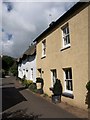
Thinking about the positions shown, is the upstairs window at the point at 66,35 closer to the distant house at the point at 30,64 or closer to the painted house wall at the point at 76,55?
the painted house wall at the point at 76,55

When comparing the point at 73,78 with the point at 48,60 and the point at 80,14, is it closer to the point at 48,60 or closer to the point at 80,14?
the point at 80,14

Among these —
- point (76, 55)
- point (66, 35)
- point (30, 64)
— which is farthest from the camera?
point (30, 64)

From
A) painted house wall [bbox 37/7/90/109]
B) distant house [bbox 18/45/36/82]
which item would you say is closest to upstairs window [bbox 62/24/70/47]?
painted house wall [bbox 37/7/90/109]

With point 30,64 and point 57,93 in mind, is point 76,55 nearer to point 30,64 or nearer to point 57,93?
point 57,93

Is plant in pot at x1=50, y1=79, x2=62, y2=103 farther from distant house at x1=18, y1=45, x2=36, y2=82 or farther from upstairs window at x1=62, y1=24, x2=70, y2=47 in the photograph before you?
distant house at x1=18, y1=45, x2=36, y2=82

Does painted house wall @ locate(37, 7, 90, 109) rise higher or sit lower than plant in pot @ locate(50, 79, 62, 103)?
higher

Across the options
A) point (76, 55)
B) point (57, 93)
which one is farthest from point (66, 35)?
point (57, 93)

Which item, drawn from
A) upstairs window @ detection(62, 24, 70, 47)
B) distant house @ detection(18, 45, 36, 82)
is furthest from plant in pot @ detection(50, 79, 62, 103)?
distant house @ detection(18, 45, 36, 82)

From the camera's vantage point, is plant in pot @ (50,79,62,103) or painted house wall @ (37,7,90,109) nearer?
painted house wall @ (37,7,90,109)

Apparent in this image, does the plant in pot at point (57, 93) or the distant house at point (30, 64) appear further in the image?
the distant house at point (30, 64)

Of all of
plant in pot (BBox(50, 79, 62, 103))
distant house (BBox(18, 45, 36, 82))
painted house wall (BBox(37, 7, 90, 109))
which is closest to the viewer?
painted house wall (BBox(37, 7, 90, 109))

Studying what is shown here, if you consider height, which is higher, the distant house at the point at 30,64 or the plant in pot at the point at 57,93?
the distant house at the point at 30,64

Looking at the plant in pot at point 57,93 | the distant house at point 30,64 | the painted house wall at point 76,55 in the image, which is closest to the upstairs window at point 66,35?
the painted house wall at point 76,55

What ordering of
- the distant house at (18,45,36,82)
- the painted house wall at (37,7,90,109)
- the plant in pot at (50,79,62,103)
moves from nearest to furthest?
the painted house wall at (37,7,90,109), the plant in pot at (50,79,62,103), the distant house at (18,45,36,82)
